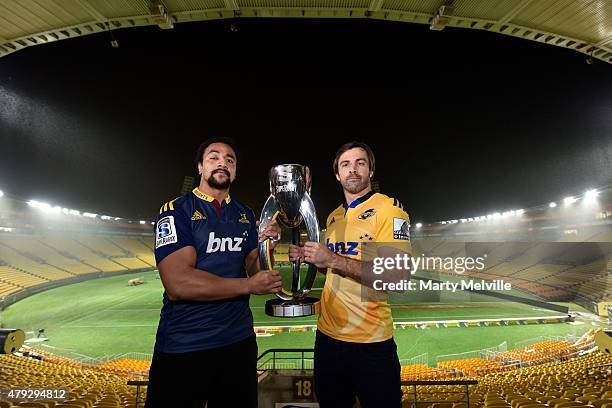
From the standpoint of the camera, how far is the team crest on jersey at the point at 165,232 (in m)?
1.92

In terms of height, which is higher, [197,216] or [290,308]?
[197,216]

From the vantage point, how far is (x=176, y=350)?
74.4 inches

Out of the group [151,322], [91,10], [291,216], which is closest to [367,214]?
[291,216]

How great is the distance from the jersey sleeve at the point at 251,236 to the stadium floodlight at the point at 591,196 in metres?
31.4

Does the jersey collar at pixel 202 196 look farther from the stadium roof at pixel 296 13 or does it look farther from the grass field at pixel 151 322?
the grass field at pixel 151 322

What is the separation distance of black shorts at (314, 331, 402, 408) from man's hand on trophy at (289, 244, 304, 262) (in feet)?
2.20

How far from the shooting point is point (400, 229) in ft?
7.44

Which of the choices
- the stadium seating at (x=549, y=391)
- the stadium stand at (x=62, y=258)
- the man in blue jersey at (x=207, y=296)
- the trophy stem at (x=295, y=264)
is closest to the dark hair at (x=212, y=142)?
the man in blue jersey at (x=207, y=296)

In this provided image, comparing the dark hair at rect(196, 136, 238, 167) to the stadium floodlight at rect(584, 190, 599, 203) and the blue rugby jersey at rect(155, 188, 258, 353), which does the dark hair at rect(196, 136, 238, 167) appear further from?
the stadium floodlight at rect(584, 190, 599, 203)

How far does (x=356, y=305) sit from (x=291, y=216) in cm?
80

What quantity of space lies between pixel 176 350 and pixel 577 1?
5486 millimetres

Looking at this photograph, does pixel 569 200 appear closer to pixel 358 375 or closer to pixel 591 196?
pixel 591 196

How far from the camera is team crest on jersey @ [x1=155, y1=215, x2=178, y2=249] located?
1917 millimetres

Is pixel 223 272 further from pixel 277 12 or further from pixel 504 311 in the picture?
pixel 504 311
